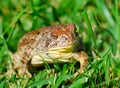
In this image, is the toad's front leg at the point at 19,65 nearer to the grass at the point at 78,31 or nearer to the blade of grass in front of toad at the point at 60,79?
the grass at the point at 78,31

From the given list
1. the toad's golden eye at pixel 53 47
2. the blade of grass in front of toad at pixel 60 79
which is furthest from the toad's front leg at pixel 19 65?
the blade of grass in front of toad at pixel 60 79

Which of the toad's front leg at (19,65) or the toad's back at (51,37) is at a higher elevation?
the toad's back at (51,37)

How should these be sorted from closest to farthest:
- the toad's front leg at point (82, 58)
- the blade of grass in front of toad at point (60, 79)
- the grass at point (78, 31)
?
the blade of grass in front of toad at point (60, 79) < the grass at point (78, 31) < the toad's front leg at point (82, 58)

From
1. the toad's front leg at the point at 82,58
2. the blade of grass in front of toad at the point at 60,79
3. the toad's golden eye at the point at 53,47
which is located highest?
the toad's golden eye at the point at 53,47

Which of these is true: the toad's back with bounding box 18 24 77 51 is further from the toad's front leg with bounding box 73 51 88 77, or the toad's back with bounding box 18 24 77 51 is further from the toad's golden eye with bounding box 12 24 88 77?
the toad's front leg with bounding box 73 51 88 77

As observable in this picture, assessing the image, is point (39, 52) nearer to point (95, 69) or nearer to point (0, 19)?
point (95, 69)

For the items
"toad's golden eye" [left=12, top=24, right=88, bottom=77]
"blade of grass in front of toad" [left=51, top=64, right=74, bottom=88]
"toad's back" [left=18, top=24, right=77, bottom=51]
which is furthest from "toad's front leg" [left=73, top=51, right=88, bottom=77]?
"blade of grass in front of toad" [left=51, top=64, right=74, bottom=88]
